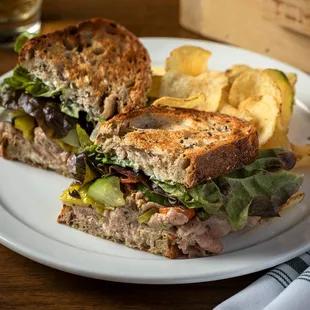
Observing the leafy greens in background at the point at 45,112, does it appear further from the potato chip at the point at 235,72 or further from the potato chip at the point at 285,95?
the potato chip at the point at 285,95

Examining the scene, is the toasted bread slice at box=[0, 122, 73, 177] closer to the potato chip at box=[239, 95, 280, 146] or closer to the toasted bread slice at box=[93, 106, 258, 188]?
the toasted bread slice at box=[93, 106, 258, 188]

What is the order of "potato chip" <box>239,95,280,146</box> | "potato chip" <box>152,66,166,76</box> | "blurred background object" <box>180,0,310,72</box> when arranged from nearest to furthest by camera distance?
"potato chip" <box>239,95,280,146</box>, "potato chip" <box>152,66,166,76</box>, "blurred background object" <box>180,0,310,72</box>

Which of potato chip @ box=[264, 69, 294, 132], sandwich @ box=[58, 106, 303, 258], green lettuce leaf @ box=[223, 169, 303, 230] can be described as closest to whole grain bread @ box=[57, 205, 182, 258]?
sandwich @ box=[58, 106, 303, 258]

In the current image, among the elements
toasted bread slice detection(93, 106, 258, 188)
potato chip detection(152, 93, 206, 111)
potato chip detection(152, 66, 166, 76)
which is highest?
toasted bread slice detection(93, 106, 258, 188)

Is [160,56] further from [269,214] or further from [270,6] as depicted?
[269,214]

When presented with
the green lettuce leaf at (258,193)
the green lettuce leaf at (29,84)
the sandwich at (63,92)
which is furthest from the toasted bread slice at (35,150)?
the green lettuce leaf at (258,193)

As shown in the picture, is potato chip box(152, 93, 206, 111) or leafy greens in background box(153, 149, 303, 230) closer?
leafy greens in background box(153, 149, 303, 230)
